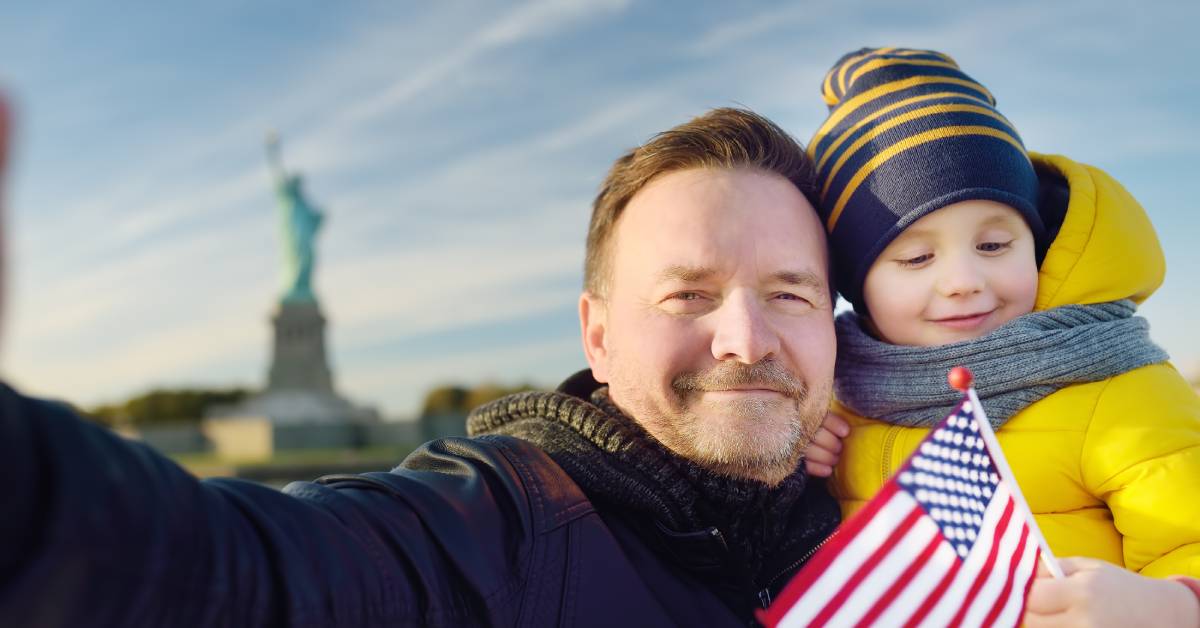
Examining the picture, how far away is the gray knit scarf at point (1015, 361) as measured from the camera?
2.09m

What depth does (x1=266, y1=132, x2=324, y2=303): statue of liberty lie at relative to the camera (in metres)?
28.7

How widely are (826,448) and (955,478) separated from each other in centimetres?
67

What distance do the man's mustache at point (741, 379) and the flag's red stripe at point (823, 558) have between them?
0.42 metres

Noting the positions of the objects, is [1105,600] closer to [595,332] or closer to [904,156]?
[904,156]

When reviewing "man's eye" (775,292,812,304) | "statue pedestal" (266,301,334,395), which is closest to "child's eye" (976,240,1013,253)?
"man's eye" (775,292,812,304)

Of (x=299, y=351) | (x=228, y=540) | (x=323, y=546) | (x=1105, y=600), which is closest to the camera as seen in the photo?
(x=228, y=540)

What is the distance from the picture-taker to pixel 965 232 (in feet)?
7.50

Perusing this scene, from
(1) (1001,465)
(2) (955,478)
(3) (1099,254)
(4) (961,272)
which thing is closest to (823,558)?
(2) (955,478)

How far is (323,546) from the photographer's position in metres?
1.43

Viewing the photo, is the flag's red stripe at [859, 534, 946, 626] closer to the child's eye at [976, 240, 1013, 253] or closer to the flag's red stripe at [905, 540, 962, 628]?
the flag's red stripe at [905, 540, 962, 628]

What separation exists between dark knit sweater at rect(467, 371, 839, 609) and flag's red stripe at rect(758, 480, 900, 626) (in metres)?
0.33

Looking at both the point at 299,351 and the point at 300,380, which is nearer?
the point at 300,380

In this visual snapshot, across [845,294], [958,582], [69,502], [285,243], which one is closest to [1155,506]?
[958,582]

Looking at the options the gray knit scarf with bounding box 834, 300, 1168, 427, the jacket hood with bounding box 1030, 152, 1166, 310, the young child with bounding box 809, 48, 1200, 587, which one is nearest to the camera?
the young child with bounding box 809, 48, 1200, 587
